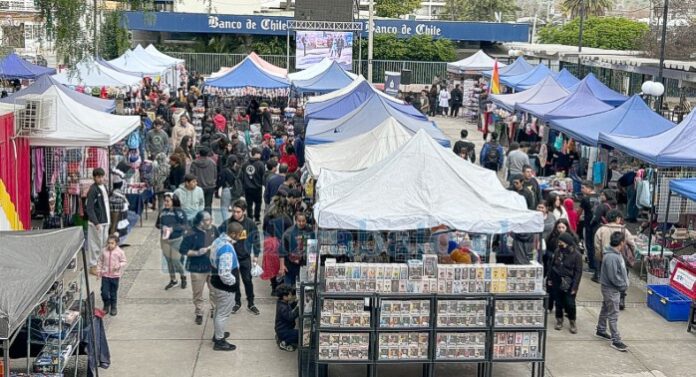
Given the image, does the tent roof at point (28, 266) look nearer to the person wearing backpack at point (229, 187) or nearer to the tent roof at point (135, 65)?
the person wearing backpack at point (229, 187)

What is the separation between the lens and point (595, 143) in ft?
56.0

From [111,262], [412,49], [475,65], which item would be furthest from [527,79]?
[111,262]

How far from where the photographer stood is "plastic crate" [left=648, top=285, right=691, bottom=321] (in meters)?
11.9

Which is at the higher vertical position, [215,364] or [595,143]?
[595,143]

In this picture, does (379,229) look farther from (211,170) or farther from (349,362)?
(211,170)

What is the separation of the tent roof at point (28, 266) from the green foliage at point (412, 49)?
130 ft

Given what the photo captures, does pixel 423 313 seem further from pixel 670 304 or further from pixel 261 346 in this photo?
pixel 670 304

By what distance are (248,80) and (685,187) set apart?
49.9 feet

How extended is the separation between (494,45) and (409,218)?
45.2 m

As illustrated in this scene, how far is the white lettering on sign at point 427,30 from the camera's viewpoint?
48.5 m

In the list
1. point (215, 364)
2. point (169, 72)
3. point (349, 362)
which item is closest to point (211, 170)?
point (215, 364)

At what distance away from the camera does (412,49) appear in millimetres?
47344

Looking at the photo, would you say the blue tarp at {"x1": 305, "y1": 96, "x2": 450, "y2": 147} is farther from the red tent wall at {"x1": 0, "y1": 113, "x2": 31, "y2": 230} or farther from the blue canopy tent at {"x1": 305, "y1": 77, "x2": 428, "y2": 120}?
the red tent wall at {"x1": 0, "y1": 113, "x2": 31, "y2": 230}

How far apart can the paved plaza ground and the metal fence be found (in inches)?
1233
